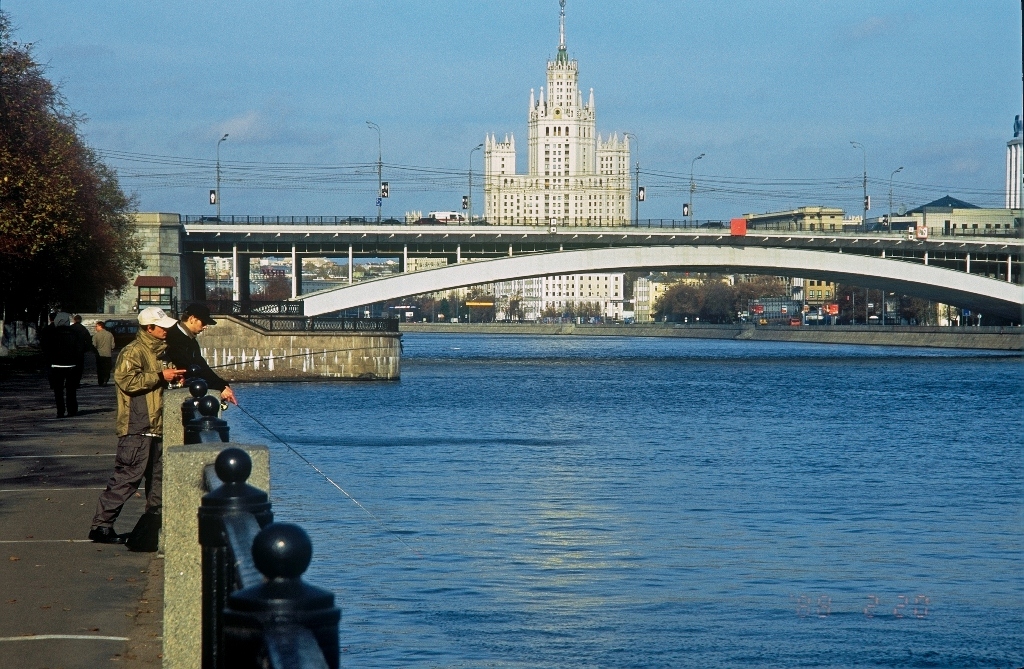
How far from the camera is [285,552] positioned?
2307 millimetres

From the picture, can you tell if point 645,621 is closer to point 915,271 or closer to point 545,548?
point 545,548

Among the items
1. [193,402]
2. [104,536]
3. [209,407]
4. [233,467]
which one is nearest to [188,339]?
[104,536]

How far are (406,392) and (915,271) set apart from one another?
113 ft

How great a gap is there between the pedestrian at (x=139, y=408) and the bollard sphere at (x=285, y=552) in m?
6.54

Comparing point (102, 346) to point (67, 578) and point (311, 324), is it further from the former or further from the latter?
point (67, 578)

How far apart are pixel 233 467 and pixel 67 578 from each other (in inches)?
183

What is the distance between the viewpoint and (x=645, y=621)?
8812mm

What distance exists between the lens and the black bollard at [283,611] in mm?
2252

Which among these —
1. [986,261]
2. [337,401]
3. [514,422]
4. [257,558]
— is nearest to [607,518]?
[257,558]

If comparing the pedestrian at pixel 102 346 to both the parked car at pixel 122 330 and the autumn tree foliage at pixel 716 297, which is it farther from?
the autumn tree foliage at pixel 716 297

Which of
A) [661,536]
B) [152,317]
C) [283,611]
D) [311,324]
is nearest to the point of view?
[283,611]

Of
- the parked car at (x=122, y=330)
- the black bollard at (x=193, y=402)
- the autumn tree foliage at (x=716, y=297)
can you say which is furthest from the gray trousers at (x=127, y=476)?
the autumn tree foliage at (x=716, y=297)

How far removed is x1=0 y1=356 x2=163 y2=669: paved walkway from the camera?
6.23m

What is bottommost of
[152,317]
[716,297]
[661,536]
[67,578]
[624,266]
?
[661,536]
